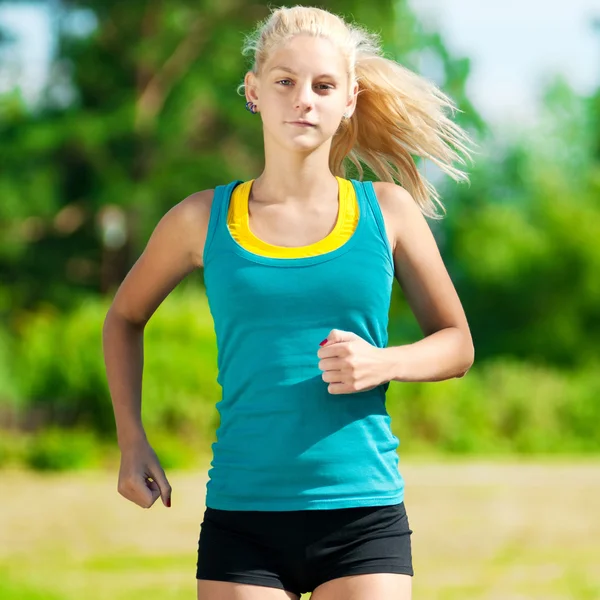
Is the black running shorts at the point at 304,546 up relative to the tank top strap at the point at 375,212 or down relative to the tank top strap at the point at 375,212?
down

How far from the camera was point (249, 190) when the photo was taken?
2.70m

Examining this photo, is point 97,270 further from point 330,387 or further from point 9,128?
point 330,387

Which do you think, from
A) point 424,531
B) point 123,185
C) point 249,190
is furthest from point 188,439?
point 249,190

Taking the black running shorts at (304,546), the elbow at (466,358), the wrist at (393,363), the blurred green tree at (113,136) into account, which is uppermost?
the blurred green tree at (113,136)

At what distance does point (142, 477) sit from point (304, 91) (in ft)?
3.12

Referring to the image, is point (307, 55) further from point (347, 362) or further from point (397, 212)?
point (347, 362)

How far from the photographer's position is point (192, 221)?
2.65 m

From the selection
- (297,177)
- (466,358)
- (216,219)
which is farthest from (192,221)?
(466,358)

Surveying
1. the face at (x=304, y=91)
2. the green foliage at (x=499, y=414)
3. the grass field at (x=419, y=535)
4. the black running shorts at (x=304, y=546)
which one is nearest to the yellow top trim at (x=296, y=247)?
the face at (x=304, y=91)

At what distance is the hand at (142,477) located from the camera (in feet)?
8.66

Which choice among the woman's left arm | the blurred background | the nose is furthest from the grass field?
the nose

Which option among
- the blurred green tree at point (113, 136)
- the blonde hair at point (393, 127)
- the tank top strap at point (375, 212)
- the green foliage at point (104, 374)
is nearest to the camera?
the tank top strap at point (375, 212)

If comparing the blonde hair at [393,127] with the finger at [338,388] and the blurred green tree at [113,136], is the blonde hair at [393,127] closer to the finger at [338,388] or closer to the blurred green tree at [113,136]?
the finger at [338,388]

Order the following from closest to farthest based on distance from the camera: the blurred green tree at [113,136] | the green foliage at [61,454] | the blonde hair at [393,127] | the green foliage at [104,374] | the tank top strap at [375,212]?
the tank top strap at [375,212] → the blonde hair at [393,127] → the green foliage at [61,454] → the green foliage at [104,374] → the blurred green tree at [113,136]
